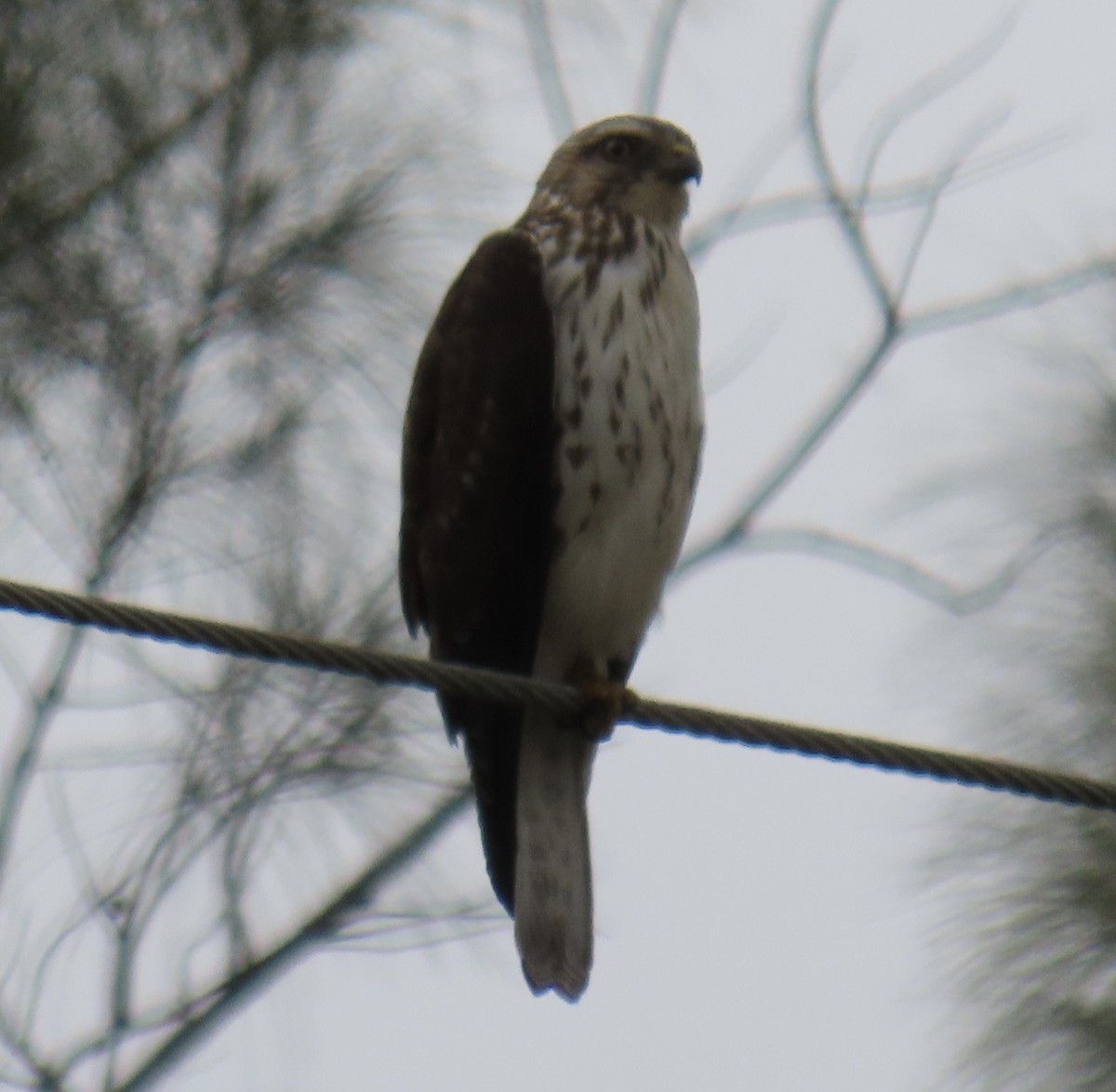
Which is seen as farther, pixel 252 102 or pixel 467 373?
pixel 252 102

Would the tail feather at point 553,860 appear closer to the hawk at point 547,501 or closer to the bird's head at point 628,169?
the hawk at point 547,501

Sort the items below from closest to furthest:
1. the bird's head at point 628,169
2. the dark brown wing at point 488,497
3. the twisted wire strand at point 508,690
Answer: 1. the twisted wire strand at point 508,690
2. the dark brown wing at point 488,497
3. the bird's head at point 628,169

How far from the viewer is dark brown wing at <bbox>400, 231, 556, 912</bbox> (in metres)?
3.61

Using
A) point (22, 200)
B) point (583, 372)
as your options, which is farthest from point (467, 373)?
point (22, 200)

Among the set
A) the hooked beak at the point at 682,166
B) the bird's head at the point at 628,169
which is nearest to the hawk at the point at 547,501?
the bird's head at the point at 628,169

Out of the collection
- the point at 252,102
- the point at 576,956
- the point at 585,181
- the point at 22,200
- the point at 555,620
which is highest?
the point at 252,102

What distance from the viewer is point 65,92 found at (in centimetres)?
453

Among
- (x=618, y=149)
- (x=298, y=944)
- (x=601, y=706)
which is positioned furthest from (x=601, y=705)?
(x=618, y=149)

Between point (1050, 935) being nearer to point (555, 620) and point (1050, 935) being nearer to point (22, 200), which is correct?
point (555, 620)

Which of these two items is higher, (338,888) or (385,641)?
(385,641)

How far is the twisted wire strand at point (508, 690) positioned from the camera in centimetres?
257

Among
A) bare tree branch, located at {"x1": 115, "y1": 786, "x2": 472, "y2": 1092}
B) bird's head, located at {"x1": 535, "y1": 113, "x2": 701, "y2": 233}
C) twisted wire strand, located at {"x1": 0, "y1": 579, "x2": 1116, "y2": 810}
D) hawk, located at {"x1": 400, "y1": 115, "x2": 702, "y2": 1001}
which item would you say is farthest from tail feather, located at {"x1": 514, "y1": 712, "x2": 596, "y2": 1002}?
bird's head, located at {"x1": 535, "y1": 113, "x2": 701, "y2": 233}

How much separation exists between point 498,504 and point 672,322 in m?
0.40

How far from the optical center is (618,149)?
4.24 m
